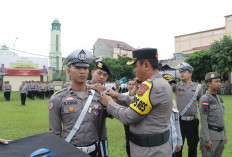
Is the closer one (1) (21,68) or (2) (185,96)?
(2) (185,96)

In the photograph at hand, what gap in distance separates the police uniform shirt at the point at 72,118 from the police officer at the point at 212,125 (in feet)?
7.08

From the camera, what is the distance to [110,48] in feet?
187

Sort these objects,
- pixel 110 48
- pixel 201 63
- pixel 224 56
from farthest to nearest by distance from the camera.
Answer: pixel 110 48 < pixel 201 63 < pixel 224 56

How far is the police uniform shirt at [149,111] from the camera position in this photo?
2035 millimetres

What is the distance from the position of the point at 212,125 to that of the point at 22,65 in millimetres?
33782

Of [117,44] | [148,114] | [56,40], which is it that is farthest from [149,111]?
[56,40]

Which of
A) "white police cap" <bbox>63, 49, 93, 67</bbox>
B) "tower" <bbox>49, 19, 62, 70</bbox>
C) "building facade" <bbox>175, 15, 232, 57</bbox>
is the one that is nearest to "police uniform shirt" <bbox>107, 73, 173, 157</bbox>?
"white police cap" <bbox>63, 49, 93, 67</bbox>

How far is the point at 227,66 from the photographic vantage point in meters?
24.2

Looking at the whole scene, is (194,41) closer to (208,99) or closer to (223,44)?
(223,44)

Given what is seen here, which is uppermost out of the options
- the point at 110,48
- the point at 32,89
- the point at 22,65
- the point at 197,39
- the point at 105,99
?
the point at 197,39

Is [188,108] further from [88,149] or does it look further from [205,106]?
[88,149]

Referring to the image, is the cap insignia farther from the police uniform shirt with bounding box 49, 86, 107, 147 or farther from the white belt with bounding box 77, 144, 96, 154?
the white belt with bounding box 77, 144, 96, 154

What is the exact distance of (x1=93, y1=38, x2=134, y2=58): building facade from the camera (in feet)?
188

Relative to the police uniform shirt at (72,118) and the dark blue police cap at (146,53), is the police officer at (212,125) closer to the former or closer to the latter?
the dark blue police cap at (146,53)
